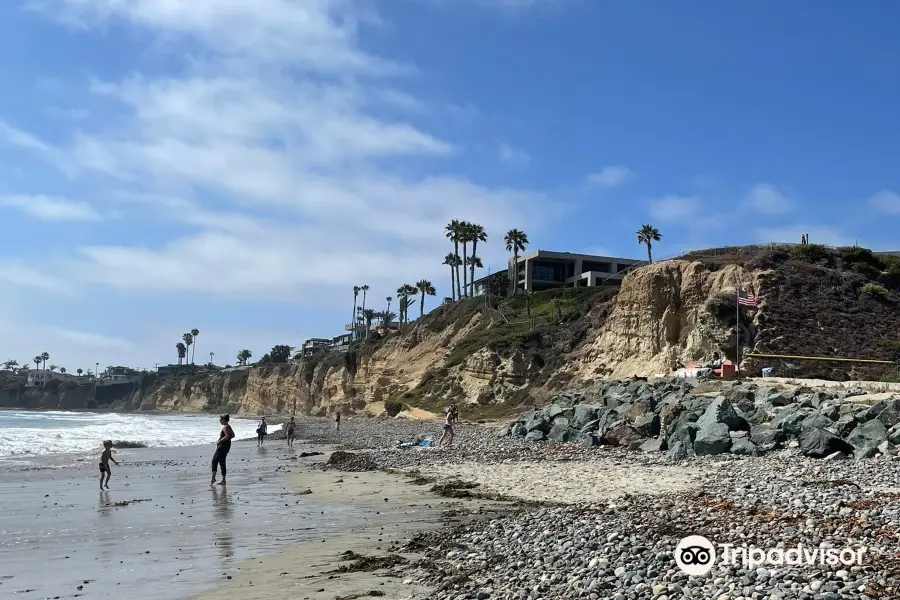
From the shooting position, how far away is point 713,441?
1817 centimetres

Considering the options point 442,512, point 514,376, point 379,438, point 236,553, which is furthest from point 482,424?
point 236,553

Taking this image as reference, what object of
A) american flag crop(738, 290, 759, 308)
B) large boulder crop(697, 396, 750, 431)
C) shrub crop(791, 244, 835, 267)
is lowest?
large boulder crop(697, 396, 750, 431)

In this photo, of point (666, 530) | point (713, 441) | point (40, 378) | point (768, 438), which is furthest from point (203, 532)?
point (40, 378)

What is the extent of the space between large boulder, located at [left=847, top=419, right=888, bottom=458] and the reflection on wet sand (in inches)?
515

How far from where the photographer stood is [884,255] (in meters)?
52.6

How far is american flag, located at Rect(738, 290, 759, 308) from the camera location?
124 feet

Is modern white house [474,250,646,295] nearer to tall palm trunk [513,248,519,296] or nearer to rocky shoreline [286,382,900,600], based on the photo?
tall palm trunk [513,248,519,296]

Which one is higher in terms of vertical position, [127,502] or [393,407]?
[393,407]

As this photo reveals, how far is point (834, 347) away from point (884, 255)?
18721 millimetres

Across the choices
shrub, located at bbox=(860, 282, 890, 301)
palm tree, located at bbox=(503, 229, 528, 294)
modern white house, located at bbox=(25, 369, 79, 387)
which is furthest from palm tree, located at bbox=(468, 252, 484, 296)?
modern white house, located at bbox=(25, 369, 79, 387)

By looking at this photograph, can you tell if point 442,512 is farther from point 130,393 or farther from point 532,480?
point 130,393

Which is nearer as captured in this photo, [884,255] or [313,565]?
[313,565]

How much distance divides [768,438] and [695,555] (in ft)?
40.5

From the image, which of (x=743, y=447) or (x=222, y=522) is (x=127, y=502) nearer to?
(x=222, y=522)
